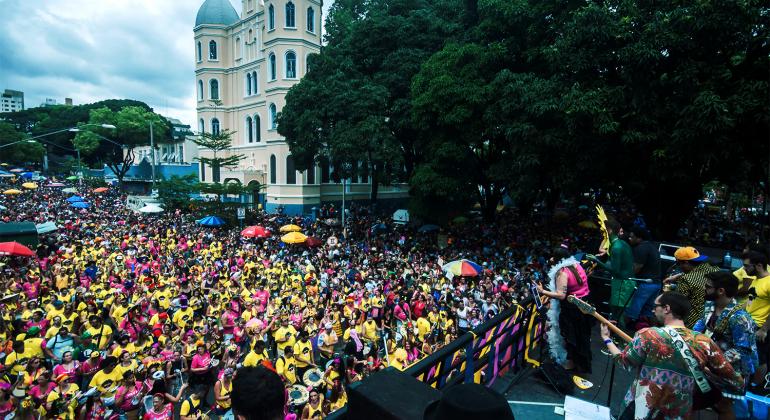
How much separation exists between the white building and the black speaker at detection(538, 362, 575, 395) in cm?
2961

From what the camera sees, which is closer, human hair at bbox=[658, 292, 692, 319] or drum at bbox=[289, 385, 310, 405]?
human hair at bbox=[658, 292, 692, 319]

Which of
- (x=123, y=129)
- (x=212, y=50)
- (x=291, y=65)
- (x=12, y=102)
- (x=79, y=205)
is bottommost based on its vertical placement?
(x=79, y=205)

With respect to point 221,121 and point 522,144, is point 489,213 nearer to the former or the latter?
point 522,144

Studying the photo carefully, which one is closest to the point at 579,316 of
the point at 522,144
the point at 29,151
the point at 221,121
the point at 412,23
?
the point at 522,144

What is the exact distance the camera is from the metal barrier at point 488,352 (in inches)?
144

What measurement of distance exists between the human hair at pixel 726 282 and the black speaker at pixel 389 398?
304 centimetres

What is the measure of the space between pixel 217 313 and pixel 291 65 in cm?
2805

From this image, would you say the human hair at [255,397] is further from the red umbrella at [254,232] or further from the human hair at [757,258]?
the red umbrella at [254,232]

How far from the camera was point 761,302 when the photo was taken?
4.57 meters

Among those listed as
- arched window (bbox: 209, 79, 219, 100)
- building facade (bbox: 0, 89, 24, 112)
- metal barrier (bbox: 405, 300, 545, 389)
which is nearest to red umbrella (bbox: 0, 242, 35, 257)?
metal barrier (bbox: 405, 300, 545, 389)

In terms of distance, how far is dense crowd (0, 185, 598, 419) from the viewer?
7000mm

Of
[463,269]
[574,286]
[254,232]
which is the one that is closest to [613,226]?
[574,286]

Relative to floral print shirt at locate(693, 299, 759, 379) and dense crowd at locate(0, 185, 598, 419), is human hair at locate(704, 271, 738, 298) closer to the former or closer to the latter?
floral print shirt at locate(693, 299, 759, 379)

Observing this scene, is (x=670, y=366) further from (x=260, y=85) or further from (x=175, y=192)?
(x=260, y=85)
